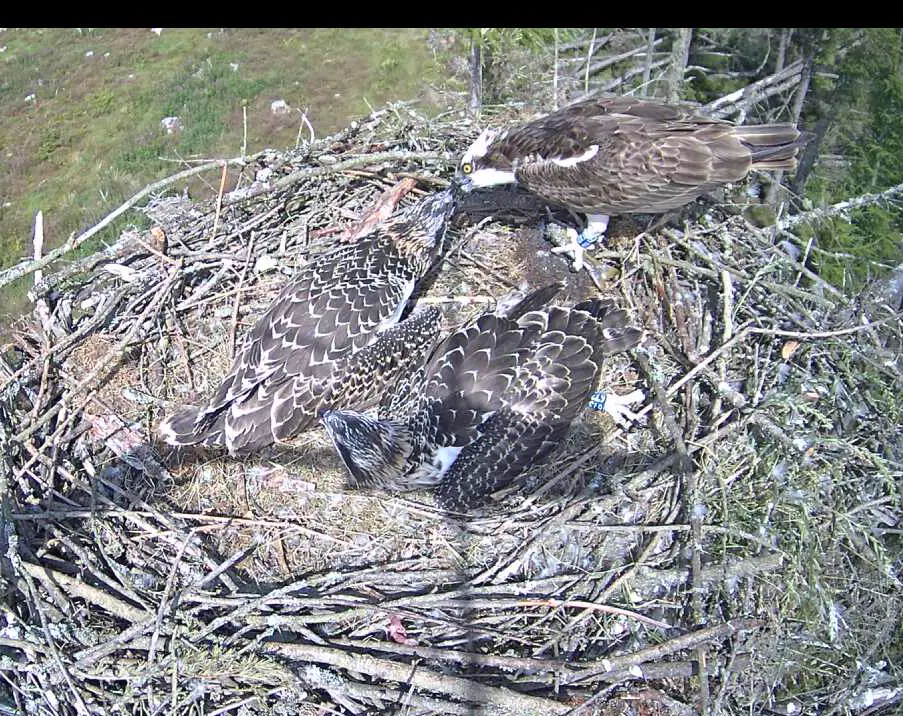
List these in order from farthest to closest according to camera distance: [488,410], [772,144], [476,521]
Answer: [772,144] → [488,410] → [476,521]

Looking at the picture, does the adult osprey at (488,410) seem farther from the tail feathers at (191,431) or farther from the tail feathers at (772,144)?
the tail feathers at (772,144)

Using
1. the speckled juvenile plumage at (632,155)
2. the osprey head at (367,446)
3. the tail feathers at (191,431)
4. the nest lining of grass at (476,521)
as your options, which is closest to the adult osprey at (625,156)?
the speckled juvenile plumage at (632,155)

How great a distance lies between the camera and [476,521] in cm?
414

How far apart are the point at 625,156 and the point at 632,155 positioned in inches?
1.9

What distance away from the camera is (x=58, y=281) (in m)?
4.99

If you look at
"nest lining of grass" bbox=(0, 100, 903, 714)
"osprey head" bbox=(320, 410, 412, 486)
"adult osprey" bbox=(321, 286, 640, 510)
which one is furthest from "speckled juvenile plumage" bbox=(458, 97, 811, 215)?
"osprey head" bbox=(320, 410, 412, 486)

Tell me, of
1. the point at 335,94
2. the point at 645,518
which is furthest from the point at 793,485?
the point at 335,94

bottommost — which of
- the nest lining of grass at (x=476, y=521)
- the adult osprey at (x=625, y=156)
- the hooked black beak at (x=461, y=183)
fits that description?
the nest lining of grass at (x=476, y=521)

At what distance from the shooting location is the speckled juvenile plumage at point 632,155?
4.66m

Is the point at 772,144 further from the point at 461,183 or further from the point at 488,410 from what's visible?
the point at 488,410

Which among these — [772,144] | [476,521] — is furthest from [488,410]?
[772,144]

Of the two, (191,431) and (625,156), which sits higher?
(625,156)

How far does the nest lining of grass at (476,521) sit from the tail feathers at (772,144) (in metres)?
0.67

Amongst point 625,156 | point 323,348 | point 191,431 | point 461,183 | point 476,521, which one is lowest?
point 476,521
